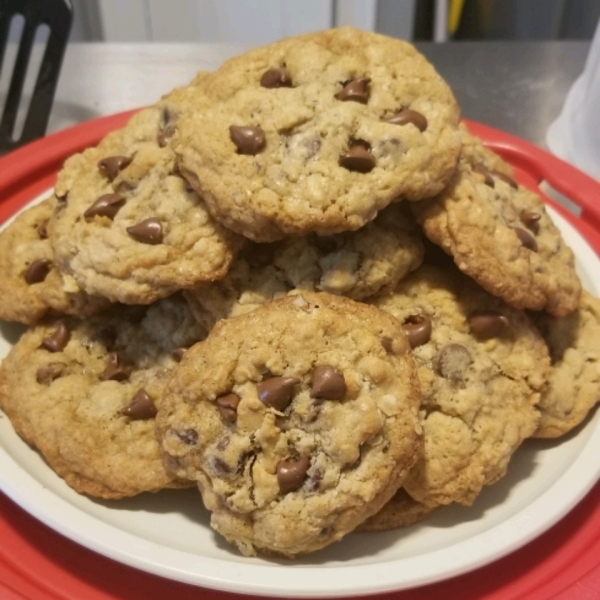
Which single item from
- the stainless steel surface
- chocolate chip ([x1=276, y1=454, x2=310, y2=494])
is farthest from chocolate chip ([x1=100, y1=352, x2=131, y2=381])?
the stainless steel surface

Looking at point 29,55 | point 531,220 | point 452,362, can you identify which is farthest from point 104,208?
point 29,55

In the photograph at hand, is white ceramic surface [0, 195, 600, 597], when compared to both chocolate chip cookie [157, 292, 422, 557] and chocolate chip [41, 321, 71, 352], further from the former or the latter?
chocolate chip [41, 321, 71, 352]

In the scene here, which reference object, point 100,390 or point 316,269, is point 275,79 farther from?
point 100,390

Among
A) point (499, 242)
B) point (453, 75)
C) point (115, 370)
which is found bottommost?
point (453, 75)

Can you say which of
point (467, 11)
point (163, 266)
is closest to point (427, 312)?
point (163, 266)

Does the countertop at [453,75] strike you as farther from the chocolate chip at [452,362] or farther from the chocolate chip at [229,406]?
the chocolate chip at [229,406]

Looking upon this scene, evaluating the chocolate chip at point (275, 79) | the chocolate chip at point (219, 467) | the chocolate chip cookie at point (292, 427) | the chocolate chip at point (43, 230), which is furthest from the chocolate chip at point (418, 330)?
the chocolate chip at point (43, 230)
